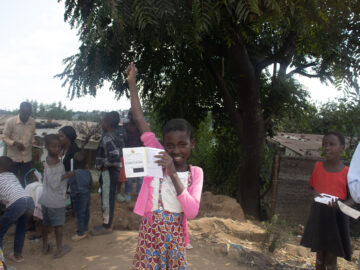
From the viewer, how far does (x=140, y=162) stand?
1975 mm

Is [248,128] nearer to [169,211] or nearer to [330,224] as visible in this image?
[330,224]

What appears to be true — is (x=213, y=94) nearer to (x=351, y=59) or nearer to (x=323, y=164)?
(x=351, y=59)

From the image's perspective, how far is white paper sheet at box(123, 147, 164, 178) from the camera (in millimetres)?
1956

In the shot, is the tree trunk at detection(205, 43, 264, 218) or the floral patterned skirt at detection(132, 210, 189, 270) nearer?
the floral patterned skirt at detection(132, 210, 189, 270)

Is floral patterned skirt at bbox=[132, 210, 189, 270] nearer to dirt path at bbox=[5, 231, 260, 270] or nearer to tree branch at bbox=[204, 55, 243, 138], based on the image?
dirt path at bbox=[5, 231, 260, 270]

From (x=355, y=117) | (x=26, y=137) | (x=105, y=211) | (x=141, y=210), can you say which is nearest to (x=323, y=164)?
(x=141, y=210)

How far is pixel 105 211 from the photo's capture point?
4449 millimetres

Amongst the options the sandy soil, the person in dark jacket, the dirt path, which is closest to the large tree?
the person in dark jacket

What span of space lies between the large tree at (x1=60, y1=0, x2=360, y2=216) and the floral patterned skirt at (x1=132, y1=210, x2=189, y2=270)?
2.12m

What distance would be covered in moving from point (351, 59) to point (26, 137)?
16.9 ft

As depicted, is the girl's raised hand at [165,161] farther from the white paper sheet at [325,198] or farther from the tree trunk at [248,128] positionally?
the tree trunk at [248,128]

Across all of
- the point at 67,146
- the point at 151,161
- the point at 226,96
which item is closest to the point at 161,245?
the point at 151,161

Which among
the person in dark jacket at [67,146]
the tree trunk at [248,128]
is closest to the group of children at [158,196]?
the person in dark jacket at [67,146]

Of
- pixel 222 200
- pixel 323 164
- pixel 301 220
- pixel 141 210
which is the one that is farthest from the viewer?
pixel 222 200
